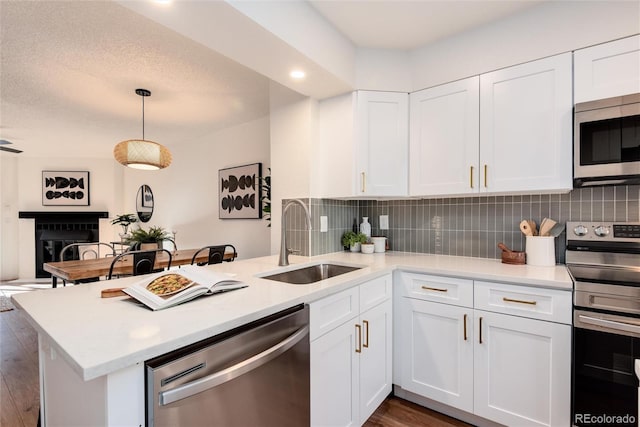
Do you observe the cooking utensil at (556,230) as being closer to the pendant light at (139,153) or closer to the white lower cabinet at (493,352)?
the white lower cabinet at (493,352)

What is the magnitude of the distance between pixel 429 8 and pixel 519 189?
1.16 metres

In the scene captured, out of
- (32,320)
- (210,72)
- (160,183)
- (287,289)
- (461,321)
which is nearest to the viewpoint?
(32,320)

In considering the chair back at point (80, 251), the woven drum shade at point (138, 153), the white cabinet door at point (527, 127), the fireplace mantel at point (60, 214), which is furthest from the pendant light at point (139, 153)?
the fireplace mantel at point (60, 214)

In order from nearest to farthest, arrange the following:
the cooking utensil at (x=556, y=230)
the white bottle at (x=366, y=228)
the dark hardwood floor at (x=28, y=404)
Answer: the dark hardwood floor at (x=28, y=404), the cooking utensil at (x=556, y=230), the white bottle at (x=366, y=228)

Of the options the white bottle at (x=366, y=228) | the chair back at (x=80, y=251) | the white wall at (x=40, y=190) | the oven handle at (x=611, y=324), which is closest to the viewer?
the oven handle at (x=611, y=324)

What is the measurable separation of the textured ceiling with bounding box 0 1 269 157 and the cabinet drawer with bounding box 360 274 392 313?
1930 millimetres

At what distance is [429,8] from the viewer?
177 cm

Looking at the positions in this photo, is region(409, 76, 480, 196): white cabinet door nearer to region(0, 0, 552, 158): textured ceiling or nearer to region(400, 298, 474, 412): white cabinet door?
region(0, 0, 552, 158): textured ceiling

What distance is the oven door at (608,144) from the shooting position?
1.50 meters

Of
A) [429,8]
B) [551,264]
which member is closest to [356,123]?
[429,8]

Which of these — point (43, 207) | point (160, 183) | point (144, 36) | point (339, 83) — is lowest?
point (43, 207)

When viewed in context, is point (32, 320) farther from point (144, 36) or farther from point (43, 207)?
point (43, 207)

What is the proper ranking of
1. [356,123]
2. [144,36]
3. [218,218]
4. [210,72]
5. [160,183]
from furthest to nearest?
[160,183]
[218,218]
[210,72]
[356,123]
[144,36]

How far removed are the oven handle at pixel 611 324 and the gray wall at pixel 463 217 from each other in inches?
25.3
